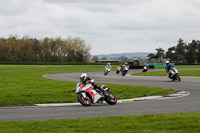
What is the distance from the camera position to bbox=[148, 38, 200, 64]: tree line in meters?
147

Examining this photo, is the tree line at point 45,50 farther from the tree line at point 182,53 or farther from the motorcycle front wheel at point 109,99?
the motorcycle front wheel at point 109,99

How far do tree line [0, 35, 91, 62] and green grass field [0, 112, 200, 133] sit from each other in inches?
5760

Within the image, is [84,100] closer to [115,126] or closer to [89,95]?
[89,95]

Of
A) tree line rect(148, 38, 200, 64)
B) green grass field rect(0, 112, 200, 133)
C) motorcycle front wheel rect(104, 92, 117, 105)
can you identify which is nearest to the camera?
green grass field rect(0, 112, 200, 133)

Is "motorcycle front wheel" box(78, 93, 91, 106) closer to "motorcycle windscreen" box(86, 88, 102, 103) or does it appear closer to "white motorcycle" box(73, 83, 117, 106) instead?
"white motorcycle" box(73, 83, 117, 106)

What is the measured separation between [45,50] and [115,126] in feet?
498

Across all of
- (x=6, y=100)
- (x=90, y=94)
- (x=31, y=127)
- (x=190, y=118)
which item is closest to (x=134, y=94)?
(x=90, y=94)

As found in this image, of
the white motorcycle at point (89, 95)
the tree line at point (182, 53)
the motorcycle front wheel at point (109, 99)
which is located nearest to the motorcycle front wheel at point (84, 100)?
the white motorcycle at point (89, 95)

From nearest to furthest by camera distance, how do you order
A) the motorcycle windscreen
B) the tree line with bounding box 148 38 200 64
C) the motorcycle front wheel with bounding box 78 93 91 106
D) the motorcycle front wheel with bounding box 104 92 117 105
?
the motorcycle front wheel with bounding box 78 93 91 106
the motorcycle windscreen
the motorcycle front wheel with bounding box 104 92 117 105
the tree line with bounding box 148 38 200 64

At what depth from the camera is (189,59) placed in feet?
486

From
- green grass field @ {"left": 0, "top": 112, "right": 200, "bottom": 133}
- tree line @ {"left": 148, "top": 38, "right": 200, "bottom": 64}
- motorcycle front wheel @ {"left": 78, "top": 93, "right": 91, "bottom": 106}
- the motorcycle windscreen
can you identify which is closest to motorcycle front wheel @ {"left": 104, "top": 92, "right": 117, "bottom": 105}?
the motorcycle windscreen

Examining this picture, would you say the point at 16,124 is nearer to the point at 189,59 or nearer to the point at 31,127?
the point at 31,127

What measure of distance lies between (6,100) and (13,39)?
475ft

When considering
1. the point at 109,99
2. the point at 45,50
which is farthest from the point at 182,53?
the point at 109,99
